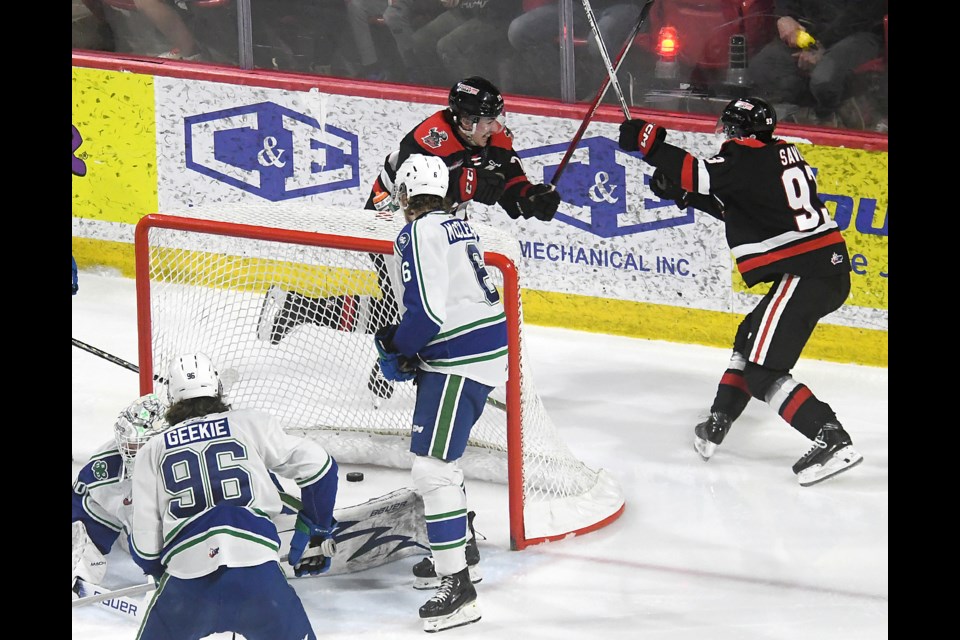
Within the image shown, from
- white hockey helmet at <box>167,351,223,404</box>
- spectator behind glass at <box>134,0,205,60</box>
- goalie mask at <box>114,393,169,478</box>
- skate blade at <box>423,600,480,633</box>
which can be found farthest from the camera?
spectator behind glass at <box>134,0,205,60</box>

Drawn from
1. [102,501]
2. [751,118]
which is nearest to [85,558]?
[102,501]

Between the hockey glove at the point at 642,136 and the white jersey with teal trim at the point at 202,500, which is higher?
the hockey glove at the point at 642,136

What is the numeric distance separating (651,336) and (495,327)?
2.24m

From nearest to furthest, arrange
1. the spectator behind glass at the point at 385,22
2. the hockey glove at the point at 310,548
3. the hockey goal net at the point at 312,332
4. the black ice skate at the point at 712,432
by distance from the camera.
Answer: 1. the hockey glove at the point at 310,548
2. the hockey goal net at the point at 312,332
3. the black ice skate at the point at 712,432
4. the spectator behind glass at the point at 385,22

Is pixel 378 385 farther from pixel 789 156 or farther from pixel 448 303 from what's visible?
pixel 789 156

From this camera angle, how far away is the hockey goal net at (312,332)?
15.7 ft

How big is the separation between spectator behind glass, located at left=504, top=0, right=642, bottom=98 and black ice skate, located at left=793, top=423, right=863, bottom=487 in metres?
1.86

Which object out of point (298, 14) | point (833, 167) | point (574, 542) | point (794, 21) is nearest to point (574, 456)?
point (574, 542)

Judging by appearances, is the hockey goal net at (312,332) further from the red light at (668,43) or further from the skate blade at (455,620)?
the red light at (668,43)

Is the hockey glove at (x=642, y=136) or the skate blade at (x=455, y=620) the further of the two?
the hockey glove at (x=642, y=136)

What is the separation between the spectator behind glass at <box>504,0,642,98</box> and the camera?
6.18 metres

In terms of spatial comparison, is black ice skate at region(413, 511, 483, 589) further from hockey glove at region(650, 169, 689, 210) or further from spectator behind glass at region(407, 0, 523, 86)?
spectator behind glass at region(407, 0, 523, 86)

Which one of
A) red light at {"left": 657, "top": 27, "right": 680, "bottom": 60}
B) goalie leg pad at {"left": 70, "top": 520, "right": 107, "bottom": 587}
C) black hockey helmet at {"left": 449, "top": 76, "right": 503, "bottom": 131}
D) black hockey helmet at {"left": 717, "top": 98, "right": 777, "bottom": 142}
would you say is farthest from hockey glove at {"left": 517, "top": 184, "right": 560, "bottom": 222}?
goalie leg pad at {"left": 70, "top": 520, "right": 107, "bottom": 587}

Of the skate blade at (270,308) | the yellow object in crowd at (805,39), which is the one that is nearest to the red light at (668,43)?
the yellow object in crowd at (805,39)
